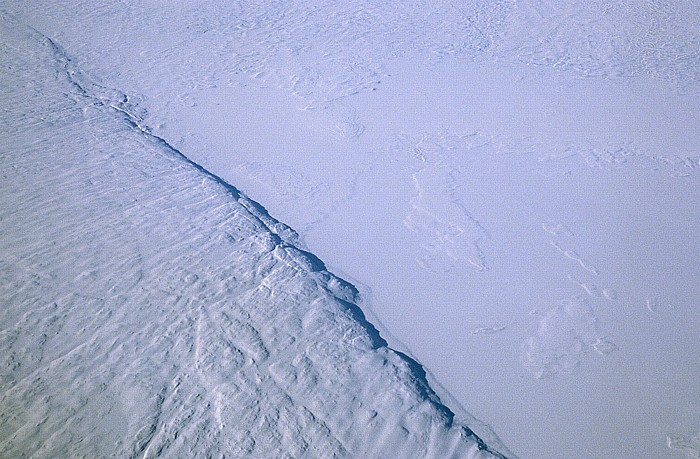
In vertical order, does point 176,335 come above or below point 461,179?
below

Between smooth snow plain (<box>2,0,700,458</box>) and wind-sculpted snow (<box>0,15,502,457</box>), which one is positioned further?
smooth snow plain (<box>2,0,700,458</box>)

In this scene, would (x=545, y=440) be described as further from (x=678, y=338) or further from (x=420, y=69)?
(x=420, y=69)

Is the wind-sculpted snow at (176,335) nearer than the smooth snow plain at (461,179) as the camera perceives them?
Yes

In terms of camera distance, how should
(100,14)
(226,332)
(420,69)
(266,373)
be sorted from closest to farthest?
(266,373) → (226,332) → (420,69) → (100,14)

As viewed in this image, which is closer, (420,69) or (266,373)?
(266,373)

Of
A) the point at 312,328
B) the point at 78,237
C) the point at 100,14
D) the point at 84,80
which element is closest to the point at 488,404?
the point at 312,328
